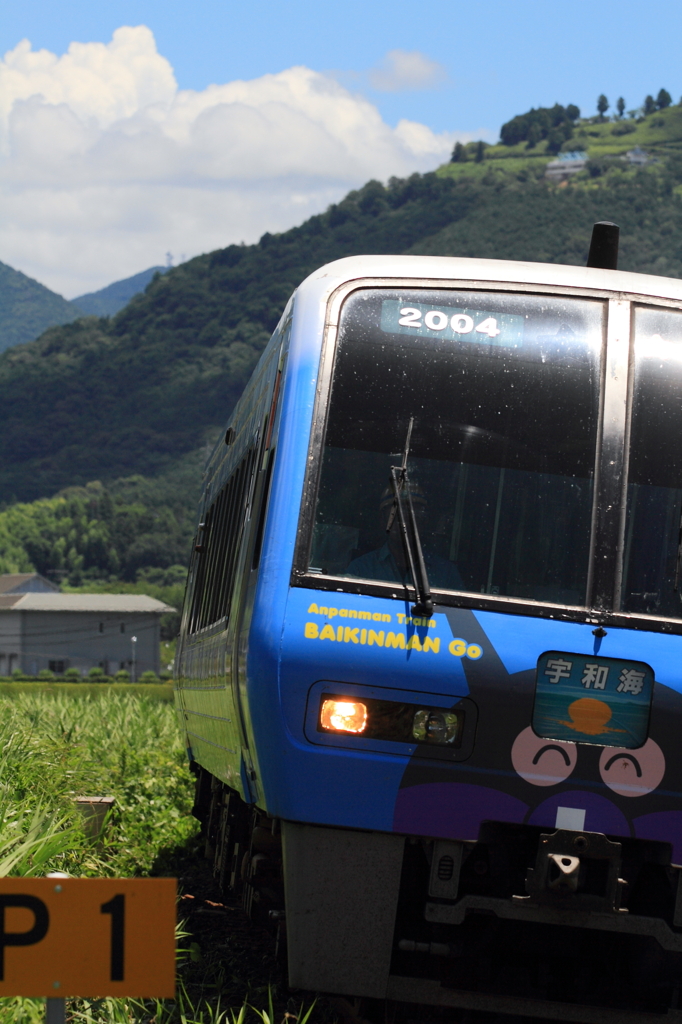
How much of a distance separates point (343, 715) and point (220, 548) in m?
3.35

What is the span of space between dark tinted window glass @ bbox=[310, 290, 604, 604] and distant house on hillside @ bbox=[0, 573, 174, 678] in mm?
98334

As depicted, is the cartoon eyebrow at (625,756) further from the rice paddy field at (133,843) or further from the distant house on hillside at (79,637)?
the distant house on hillside at (79,637)

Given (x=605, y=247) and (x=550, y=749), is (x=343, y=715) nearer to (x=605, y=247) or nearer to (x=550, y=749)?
(x=550, y=749)

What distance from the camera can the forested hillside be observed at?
166 m

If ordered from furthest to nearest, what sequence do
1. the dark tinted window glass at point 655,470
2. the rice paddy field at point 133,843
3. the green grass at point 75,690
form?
1. the green grass at point 75,690
2. the rice paddy field at point 133,843
3. the dark tinted window glass at point 655,470

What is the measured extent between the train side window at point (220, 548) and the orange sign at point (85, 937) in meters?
2.88

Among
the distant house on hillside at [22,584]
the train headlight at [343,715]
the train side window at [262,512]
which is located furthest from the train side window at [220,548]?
the distant house on hillside at [22,584]

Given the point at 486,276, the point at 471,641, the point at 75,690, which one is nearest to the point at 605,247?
the point at 486,276

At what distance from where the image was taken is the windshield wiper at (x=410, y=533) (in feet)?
14.4

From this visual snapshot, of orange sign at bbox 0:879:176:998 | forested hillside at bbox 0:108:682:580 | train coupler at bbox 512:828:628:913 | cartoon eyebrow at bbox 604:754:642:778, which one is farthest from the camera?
forested hillside at bbox 0:108:682:580

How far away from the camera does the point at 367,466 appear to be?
4.71 m

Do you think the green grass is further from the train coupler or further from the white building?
the white building

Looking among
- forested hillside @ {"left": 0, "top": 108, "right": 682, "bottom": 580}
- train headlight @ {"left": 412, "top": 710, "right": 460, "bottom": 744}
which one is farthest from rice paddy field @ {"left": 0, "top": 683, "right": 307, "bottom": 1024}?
forested hillside @ {"left": 0, "top": 108, "right": 682, "bottom": 580}

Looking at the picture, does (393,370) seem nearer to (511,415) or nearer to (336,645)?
(511,415)
